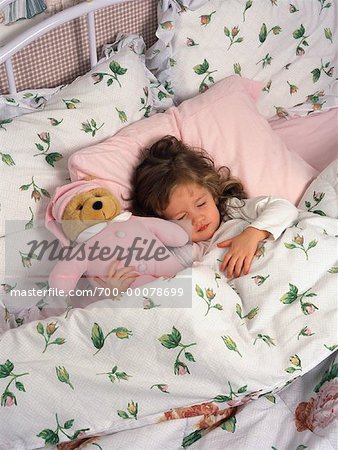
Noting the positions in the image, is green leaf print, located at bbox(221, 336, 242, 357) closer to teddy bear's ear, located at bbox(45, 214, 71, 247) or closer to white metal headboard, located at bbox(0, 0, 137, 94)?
teddy bear's ear, located at bbox(45, 214, 71, 247)

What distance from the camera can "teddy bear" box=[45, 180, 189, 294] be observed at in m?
1.38

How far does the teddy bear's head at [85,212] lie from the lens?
1.38m

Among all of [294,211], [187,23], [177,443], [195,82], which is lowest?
[177,443]

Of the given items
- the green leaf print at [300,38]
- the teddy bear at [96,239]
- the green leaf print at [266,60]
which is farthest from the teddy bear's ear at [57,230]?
the green leaf print at [300,38]

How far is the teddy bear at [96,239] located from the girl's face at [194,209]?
0.09m

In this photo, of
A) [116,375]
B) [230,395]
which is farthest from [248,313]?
[116,375]

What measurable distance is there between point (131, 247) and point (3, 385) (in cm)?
38

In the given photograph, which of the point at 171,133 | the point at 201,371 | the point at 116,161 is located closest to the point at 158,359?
the point at 201,371

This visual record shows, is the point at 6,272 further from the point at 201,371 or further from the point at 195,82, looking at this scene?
the point at 195,82

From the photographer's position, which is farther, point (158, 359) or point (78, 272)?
point (78, 272)

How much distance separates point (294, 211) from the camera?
4.83 feet

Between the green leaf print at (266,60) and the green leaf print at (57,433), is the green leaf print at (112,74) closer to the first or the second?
the green leaf print at (266,60)

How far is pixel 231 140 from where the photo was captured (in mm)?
1684

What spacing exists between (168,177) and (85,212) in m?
0.22
